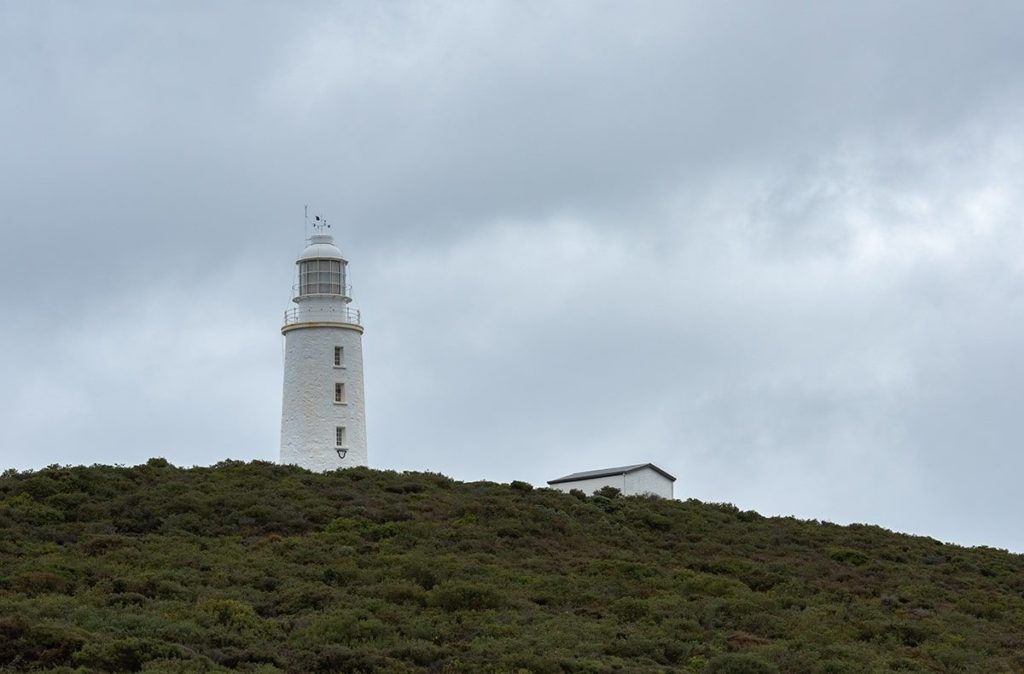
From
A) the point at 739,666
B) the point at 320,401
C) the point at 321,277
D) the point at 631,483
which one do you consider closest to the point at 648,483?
the point at 631,483

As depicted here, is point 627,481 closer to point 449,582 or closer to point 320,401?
point 320,401

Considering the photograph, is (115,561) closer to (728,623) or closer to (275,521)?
(275,521)

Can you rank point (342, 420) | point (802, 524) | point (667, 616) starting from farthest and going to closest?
point (342, 420) → point (802, 524) → point (667, 616)

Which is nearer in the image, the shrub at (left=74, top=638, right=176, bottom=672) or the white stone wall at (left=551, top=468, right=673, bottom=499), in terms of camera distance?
the shrub at (left=74, top=638, right=176, bottom=672)

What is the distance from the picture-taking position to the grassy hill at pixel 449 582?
25.1 metres

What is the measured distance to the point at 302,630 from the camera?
26.0m

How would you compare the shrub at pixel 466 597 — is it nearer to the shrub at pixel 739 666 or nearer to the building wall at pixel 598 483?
the shrub at pixel 739 666

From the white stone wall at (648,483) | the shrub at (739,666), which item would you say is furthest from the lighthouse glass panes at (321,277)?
the shrub at (739,666)

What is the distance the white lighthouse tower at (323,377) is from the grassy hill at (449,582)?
5.24 metres

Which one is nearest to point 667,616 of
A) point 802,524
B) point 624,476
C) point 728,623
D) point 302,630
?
point 728,623

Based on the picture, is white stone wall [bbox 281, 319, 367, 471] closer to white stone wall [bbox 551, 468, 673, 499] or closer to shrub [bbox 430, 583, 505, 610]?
white stone wall [bbox 551, 468, 673, 499]

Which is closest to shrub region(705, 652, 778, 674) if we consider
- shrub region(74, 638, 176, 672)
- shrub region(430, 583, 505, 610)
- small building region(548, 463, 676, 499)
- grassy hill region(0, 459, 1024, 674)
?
grassy hill region(0, 459, 1024, 674)

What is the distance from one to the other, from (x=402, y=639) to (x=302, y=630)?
1.61 meters

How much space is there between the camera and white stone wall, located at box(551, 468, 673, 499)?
168 ft
